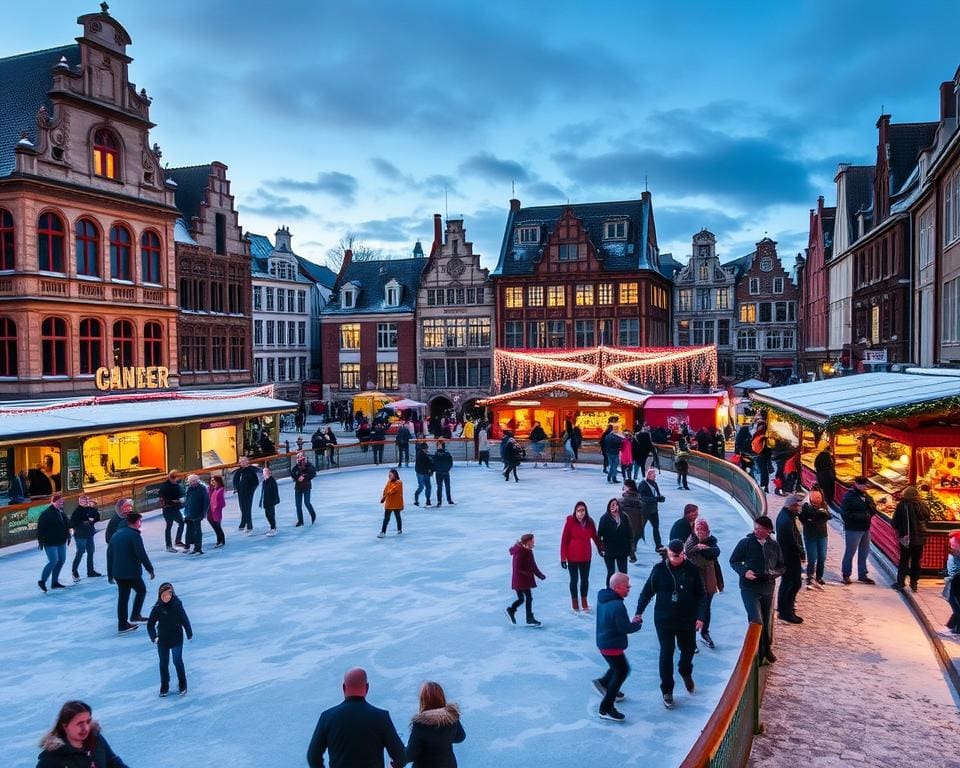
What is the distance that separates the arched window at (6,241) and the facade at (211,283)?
34.9 ft

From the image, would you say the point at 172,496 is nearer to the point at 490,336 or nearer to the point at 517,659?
the point at 517,659

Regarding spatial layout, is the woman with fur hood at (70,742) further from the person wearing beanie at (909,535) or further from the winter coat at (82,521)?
the person wearing beanie at (909,535)

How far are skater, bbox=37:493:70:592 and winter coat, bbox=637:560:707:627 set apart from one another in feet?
32.5

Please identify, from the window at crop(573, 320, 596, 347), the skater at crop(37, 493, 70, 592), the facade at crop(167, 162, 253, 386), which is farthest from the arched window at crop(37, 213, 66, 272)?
the window at crop(573, 320, 596, 347)

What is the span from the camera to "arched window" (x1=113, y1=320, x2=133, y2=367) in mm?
27031

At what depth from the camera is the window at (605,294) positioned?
156 feet

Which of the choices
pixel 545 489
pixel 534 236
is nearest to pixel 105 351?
pixel 545 489

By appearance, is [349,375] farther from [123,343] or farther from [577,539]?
[577,539]

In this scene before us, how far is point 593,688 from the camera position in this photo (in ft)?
27.8

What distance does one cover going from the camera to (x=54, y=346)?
24719 mm

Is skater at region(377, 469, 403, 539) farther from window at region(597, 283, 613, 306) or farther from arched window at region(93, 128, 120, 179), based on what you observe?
window at region(597, 283, 613, 306)

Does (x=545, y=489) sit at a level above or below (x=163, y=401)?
below

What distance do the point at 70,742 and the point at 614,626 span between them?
4771mm

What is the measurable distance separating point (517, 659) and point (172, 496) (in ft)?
30.6
